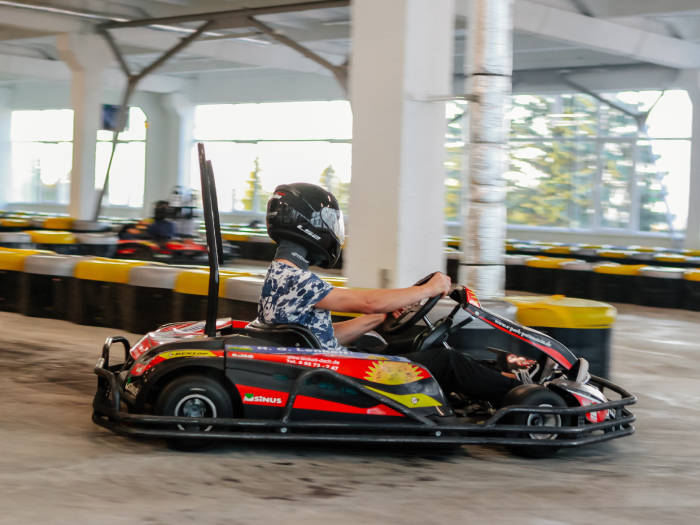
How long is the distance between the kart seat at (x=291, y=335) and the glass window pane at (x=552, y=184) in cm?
1607

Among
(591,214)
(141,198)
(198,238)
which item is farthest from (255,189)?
(198,238)

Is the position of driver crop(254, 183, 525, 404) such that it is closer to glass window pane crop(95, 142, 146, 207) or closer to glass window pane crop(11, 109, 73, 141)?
glass window pane crop(95, 142, 146, 207)

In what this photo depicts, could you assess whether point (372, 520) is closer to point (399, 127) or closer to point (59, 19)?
point (399, 127)

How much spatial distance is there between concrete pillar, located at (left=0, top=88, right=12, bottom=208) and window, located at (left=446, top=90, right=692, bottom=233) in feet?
54.1

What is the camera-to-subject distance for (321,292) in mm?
3512

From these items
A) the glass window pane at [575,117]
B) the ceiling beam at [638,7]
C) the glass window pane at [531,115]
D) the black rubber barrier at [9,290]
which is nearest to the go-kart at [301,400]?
the black rubber barrier at [9,290]

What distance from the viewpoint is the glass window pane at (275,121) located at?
71.5ft

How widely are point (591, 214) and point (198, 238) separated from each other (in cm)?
937

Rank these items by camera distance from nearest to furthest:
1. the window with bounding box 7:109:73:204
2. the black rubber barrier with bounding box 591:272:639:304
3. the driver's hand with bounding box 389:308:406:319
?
the driver's hand with bounding box 389:308:406:319 < the black rubber barrier with bounding box 591:272:639:304 < the window with bounding box 7:109:73:204

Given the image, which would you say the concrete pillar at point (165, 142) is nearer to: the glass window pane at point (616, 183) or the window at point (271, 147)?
the window at point (271, 147)

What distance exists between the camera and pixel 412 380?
3.46 meters

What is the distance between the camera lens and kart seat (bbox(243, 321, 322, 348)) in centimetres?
352

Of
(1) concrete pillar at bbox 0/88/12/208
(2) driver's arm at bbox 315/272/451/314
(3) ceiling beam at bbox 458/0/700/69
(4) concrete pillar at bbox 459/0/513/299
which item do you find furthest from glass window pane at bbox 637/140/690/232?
(1) concrete pillar at bbox 0/88/12/208

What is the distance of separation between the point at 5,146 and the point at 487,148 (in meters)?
28.1
